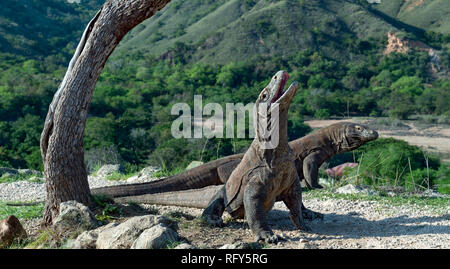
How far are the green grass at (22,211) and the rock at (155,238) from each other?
87.5 inches

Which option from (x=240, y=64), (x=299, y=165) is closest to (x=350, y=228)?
(x=299, y=165)

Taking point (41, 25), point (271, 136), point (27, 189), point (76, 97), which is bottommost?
point (27, 189)

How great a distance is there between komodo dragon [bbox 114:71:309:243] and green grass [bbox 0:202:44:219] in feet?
6.59

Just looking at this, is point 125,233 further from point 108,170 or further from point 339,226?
point 108,170

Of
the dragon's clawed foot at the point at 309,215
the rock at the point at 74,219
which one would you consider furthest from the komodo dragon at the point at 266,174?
the rock at the point at 74,219

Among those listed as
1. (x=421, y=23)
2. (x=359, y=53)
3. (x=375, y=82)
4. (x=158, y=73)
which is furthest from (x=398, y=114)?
(x=158, y=73)

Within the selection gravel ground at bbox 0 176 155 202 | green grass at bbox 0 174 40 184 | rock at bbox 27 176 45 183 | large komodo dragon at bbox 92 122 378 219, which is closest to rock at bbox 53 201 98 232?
large komodo dragon at bbox 92 122 378 219

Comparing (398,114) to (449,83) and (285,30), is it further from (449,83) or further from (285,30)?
(285,30)

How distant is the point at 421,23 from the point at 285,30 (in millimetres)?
16721

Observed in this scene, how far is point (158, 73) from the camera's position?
2383 inches

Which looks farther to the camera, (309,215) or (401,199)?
(401,199)

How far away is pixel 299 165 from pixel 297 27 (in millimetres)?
52337

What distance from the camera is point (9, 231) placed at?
4.64 m

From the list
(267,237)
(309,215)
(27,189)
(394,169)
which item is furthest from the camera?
(394,169)
